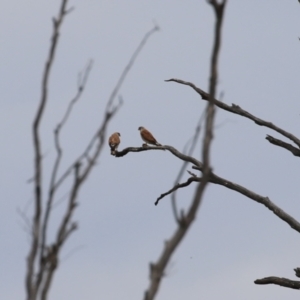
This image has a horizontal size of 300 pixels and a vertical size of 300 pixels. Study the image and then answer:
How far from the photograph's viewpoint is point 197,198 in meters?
3.67

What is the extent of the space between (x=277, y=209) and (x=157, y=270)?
9786 mm

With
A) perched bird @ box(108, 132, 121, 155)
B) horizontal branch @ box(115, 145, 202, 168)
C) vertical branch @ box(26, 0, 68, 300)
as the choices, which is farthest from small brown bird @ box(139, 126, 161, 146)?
vertical branch @ box(26, 0, 68, 300)

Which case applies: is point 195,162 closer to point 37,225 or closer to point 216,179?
point 216,179

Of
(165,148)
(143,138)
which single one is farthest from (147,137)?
(165,148)

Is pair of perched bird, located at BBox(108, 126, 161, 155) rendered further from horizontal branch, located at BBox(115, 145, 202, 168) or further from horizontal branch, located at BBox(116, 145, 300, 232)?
horizontal branch, located at BBox(116, 145, 300, 232)

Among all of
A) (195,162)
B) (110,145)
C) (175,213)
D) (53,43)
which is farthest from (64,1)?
(110,145)

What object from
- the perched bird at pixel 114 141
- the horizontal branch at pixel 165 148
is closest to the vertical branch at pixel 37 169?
the horizontal branch at pixel 165 148

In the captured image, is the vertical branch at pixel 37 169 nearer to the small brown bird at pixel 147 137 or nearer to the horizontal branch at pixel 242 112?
the horizontal branch at pixel 242 112

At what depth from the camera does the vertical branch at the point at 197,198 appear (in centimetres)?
363

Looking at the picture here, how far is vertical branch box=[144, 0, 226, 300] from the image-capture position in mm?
3635

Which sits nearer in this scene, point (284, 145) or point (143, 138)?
point (284, 145)

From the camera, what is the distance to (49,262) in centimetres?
393

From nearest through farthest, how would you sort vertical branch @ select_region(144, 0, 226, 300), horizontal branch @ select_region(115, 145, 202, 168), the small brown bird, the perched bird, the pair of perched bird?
1. vertical branch @ select_region(144, 0, 226, 300)
2. horizontal branch @ select_region(115, 145, 202, 168)
3. the perched bird
4. the pair of perched bird
5. the small brown bird

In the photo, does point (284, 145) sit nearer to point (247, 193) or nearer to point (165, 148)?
point (247, 193)
